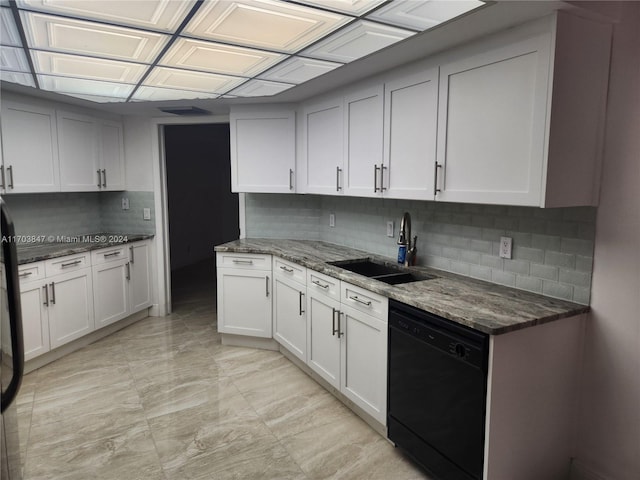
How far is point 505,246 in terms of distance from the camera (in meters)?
2.29

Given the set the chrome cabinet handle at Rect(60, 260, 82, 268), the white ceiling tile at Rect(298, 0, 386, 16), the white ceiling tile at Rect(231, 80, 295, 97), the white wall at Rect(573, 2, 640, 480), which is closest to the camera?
the white ceiling tile at Rect(298, 0, 386, 16)

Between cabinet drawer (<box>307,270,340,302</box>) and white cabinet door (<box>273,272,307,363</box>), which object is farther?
white cabinet door (<box>273,272,307,363</box>)

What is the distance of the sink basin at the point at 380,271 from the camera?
107 inches

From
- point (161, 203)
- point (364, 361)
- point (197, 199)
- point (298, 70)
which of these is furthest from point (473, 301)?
point (197, 199)

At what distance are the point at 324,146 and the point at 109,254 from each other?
7.39 feet

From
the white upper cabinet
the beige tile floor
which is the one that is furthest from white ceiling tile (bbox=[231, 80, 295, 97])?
the beige tile floor

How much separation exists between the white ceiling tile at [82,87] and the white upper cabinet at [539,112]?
7.96 feet

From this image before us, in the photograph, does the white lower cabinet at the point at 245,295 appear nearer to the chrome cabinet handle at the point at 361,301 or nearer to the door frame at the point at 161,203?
the door frame at the point at 161,203

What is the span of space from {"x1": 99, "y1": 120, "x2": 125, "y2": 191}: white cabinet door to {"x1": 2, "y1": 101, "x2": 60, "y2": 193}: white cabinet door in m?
0.55

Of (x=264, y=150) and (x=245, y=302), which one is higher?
(x=264, y=150)

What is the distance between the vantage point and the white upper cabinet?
175 cm

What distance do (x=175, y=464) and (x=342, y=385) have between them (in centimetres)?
105

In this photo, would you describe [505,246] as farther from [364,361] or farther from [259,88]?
[259,88]

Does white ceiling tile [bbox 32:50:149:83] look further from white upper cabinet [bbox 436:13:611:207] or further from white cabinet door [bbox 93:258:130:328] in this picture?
white upper cabinet [bbox 436:13:611:207]
